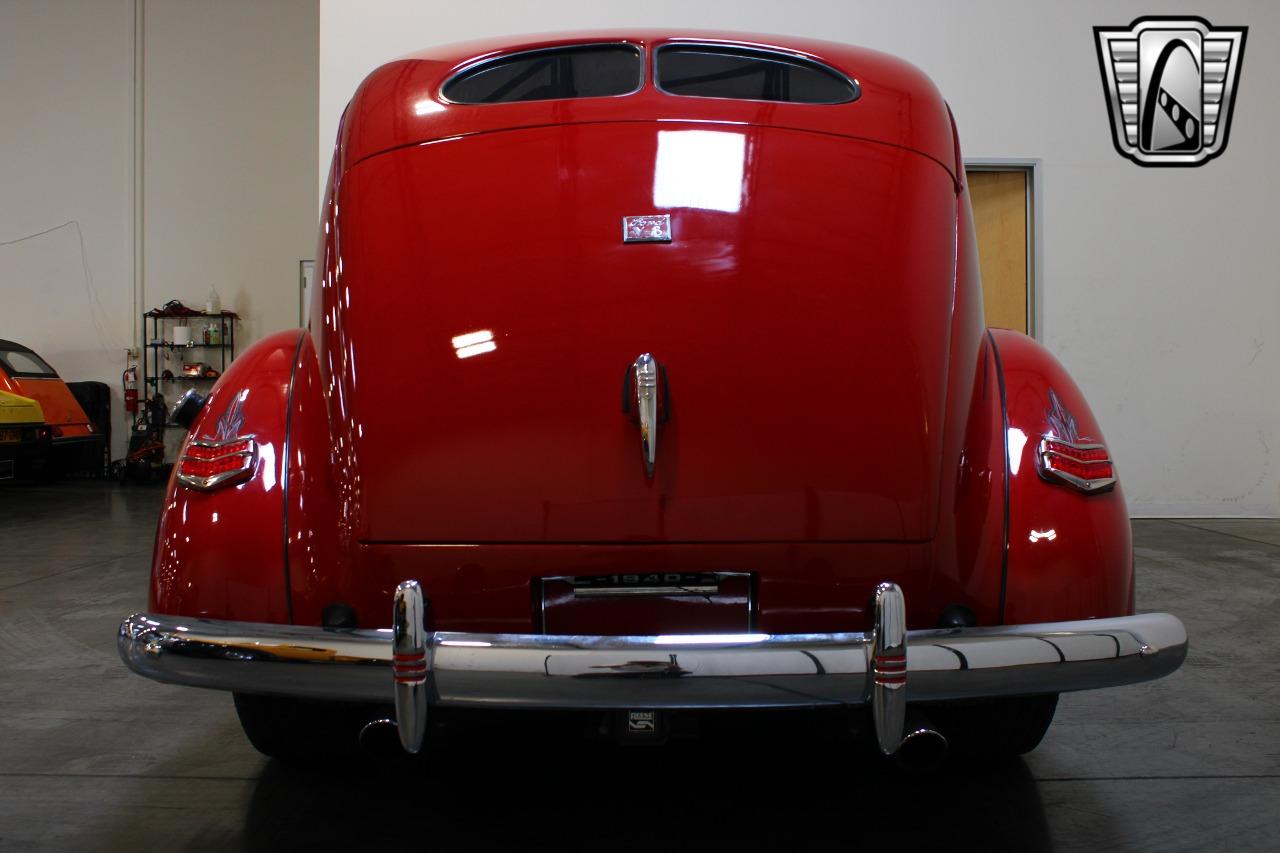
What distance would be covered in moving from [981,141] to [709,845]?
238 inches

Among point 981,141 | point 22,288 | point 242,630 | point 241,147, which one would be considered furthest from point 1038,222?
point 22,288

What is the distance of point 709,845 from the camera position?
1.71m

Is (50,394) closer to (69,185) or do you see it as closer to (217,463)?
(69,185)

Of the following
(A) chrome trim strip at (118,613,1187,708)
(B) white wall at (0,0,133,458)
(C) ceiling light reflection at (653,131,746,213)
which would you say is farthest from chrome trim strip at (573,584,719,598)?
(B) white wall at (0,0,133,458)

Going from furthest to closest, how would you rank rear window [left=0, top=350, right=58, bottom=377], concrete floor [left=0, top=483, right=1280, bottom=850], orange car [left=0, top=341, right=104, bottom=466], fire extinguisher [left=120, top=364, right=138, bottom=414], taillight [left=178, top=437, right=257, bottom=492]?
1. fire extinguisher [left=120, top=364, right=138, bottom=414]
2. rear window [left=0, top=350, right=58, bottom=377]
3. orange car [left=0, top=341, right=104, bottom=466]
4. concrete floor [left=0, top=483, right=1280, bottom=850]
5. taillight [left=178, top=437, right=257, bottom=492]

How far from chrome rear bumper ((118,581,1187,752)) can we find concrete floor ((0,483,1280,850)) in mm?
527

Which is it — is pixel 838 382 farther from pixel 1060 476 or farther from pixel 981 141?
pixel 981 141

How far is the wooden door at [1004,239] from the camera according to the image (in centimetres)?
673

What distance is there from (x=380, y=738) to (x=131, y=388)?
36.4 feet

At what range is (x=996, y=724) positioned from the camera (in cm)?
198

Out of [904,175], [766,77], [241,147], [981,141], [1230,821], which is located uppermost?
[241,147]

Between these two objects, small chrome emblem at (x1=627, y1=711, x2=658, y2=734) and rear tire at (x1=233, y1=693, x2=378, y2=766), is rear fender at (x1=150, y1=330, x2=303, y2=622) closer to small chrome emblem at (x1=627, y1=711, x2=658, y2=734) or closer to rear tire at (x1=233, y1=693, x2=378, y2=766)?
rear tire at (x1=233, y1=693, x2=378, y2=766)

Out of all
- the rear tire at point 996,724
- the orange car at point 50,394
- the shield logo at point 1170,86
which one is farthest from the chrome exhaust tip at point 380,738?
the orange car at point 50,394

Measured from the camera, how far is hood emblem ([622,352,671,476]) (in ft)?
4.79
